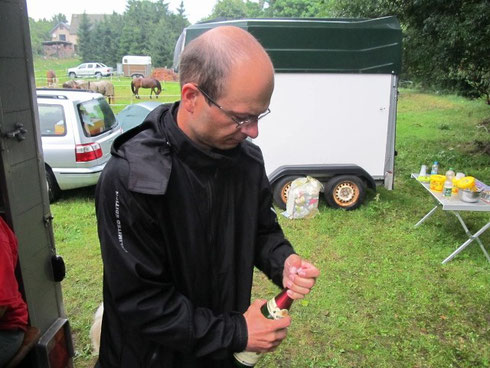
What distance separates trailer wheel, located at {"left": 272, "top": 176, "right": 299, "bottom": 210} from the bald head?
5262 millimetres

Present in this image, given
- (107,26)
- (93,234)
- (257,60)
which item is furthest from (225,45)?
(107,26)

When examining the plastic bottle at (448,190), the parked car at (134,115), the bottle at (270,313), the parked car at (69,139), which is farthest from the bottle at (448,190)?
the parked car at (134,115)

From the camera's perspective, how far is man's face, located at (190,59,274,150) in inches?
49.2

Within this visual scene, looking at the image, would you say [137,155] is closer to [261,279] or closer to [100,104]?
[261,279]

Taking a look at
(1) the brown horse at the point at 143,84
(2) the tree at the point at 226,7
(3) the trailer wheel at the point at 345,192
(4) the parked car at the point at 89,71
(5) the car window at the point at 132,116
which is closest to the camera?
(3) the trailer wheel at the point at 345,192

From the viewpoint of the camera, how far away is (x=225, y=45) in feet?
4.12

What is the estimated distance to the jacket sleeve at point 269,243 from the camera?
5.49 feet

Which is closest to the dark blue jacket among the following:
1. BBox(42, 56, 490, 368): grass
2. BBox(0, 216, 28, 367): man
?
BBox(0, 216, 28, 367): man

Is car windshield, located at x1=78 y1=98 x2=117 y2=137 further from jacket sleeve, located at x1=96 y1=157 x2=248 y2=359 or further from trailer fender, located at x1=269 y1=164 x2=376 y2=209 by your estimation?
jacket sleeve, located at x1=96 y1=157 x2=248 y2=359

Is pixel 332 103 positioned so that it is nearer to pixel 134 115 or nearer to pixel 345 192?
pixel 345 192

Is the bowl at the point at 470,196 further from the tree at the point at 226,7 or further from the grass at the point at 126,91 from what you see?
the tree at the point at 226,7

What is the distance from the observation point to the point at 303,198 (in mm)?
6281

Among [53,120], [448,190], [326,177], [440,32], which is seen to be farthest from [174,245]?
[440,32]

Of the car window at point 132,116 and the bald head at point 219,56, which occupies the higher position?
the bald head at point 219,56
